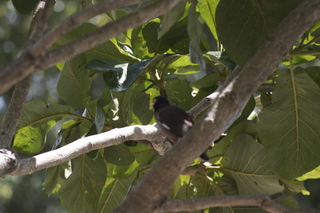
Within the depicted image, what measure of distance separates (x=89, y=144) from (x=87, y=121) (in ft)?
2.48

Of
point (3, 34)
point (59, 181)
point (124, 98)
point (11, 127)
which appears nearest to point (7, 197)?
point (3, 34)

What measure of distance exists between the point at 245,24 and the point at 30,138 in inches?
49.1

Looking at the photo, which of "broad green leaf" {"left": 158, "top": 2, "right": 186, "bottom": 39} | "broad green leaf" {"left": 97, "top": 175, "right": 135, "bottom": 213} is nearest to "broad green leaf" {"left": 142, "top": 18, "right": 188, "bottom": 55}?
"broad green leaf" {"left": 158, "top": 2, "right": 186, "bottom": 39}

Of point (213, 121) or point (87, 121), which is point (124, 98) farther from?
point (213, 121)

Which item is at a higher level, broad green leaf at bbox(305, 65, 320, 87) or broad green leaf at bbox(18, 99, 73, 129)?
broad green leaf at bbox(18, 99, 73, 129)

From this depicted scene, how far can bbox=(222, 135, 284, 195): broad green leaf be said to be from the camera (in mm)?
2613

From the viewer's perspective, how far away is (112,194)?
297 cm

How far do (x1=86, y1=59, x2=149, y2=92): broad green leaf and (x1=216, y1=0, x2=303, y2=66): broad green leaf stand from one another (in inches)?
16.3

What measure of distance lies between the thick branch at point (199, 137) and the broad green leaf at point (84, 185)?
1148 millimetres

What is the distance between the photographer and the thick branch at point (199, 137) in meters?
1.53

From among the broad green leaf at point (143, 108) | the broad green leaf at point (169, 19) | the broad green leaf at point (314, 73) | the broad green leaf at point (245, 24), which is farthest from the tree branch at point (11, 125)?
the broad green leaf at point (314, 73)

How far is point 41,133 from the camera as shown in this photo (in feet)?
9.11

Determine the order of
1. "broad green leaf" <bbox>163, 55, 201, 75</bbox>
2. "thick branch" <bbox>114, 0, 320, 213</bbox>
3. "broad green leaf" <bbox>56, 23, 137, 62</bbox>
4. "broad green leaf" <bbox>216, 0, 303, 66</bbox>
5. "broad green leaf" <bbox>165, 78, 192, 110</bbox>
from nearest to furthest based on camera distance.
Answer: "thick branch" <bbox>114, 0, 320, 213</bbox>, "broad green leaf" <bbox>216, 0, 303, 66</bbox>, "broad green leaf" <bbox>163, 55, 201, 75</bbox>, "broad green leaf" <bbox>56, 23, 137, 62</bbox>, "broad green leaf" <bbox>165, 78, 192, 110</bbox>

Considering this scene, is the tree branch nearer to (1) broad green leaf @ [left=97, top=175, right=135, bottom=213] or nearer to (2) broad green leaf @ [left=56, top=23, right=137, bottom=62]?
(2) broad green leaf @ [left=56, top=23, right=137, bottom=62]
